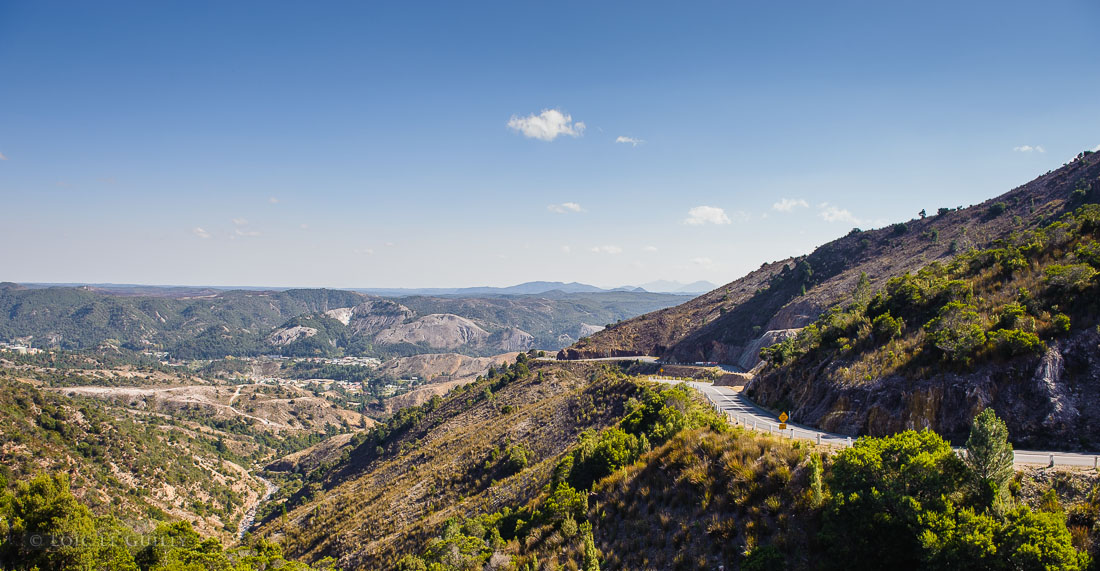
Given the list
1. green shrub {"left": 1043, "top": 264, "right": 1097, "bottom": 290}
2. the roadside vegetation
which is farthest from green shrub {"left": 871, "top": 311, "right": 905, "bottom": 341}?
the roadside vegetation

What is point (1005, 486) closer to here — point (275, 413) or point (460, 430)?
point (460, 430)

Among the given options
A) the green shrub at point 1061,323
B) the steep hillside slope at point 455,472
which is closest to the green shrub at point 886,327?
the green shrub at point 1061,323

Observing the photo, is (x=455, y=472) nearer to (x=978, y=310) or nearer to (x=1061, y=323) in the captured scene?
(x=978, y=310)

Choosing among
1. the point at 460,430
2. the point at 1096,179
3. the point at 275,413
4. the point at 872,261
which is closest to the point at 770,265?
the point at 872,261

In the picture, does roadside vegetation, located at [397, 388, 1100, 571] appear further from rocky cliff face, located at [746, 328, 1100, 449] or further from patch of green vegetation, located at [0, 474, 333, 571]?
patch of green vegetation, located at [0, 474, 333, 571]

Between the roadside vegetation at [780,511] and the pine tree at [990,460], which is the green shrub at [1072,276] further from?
the pine tree at [990,460]

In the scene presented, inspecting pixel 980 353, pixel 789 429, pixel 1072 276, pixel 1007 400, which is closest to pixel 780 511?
pixel 789 429
